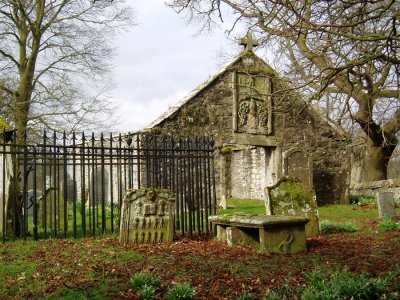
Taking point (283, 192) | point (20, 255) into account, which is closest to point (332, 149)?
point (283, 192)

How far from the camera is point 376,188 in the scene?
60.2 ft

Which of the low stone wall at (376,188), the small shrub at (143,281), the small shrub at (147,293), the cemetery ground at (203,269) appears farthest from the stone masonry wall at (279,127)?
the small shrub at (147,293)

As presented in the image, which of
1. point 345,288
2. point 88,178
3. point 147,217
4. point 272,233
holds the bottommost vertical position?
point 345,288

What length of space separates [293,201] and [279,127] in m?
8.18

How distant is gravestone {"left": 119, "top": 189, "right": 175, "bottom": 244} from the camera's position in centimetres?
808

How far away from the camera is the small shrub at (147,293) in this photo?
4.95 meters

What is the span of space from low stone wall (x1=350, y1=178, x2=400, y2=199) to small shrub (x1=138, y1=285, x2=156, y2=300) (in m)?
13.2

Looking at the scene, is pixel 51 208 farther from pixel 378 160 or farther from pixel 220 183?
pixel 378 160

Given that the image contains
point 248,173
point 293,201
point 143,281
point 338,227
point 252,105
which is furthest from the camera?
point 248,173

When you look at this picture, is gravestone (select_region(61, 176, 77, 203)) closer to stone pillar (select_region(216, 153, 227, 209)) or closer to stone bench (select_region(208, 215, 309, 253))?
stone bench (select_region(208, 215, 309, 253))

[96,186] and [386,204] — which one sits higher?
[96,186]

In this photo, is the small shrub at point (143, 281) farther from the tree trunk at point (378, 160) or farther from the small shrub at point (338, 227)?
the tree trunk at point (378, 160)

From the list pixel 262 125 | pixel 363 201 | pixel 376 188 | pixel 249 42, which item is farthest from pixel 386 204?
pixel 249 42

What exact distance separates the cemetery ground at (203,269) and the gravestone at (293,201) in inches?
37.2
